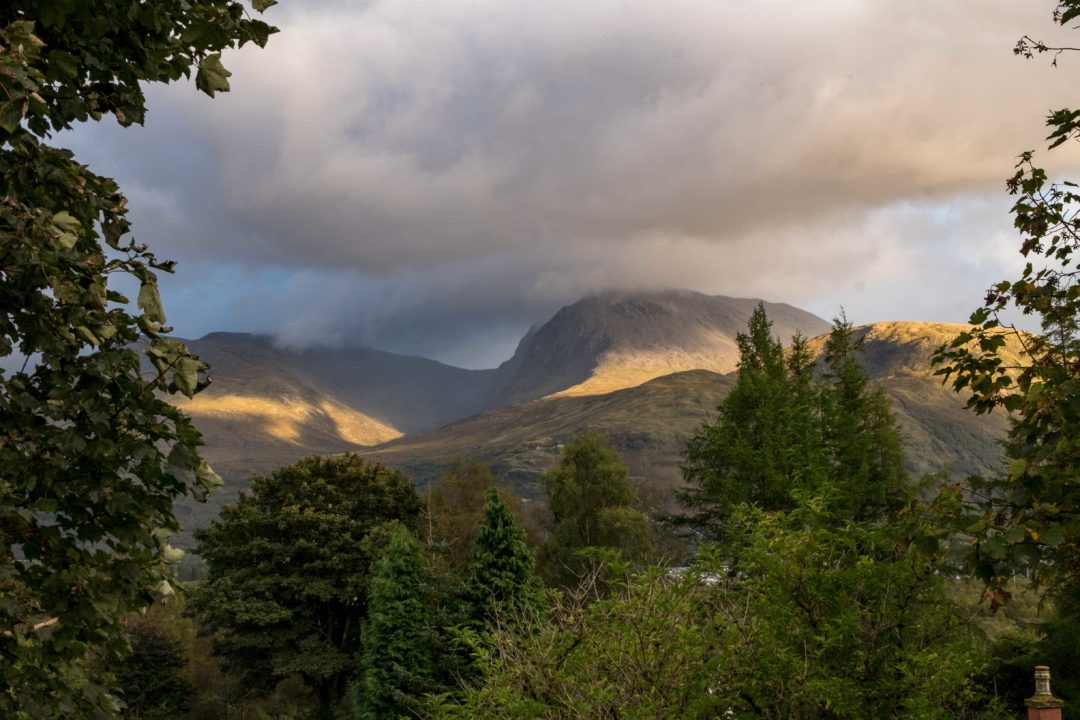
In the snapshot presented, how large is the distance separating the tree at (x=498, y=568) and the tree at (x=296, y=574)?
11567 mm

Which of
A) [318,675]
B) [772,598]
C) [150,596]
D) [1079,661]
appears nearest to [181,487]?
[150,596]

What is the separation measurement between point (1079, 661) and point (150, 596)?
2701cm

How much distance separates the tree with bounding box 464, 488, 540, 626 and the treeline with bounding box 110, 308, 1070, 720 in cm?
9

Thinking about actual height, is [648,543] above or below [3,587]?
below

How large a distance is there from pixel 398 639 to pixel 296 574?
12469 mm

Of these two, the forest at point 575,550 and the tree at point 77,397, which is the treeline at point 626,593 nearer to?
the forest at point 575,550

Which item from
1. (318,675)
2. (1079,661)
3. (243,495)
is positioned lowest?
(318,675)

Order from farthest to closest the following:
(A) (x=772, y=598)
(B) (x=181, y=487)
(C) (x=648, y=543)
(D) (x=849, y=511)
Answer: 1. (C) (x=648, y=543)
2. (D) (x=849, y=511)
3. (A) (x=772, y=598)
4. (B) (x=181, y=487)

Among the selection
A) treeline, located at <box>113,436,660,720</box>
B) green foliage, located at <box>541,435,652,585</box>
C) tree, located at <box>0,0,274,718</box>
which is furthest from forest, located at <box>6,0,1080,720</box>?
green foliage, located at <box>541,435,652,585</box>

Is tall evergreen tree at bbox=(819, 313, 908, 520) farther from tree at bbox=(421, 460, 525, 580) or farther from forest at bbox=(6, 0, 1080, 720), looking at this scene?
tree at bbox=(421, 460, 525, 580)

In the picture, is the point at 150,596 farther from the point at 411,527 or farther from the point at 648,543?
the point at 648,543

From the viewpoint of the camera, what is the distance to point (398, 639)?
107 feet

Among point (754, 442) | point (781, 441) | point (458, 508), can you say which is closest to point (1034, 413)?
point (781, 441)

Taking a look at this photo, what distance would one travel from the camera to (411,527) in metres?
49.7
